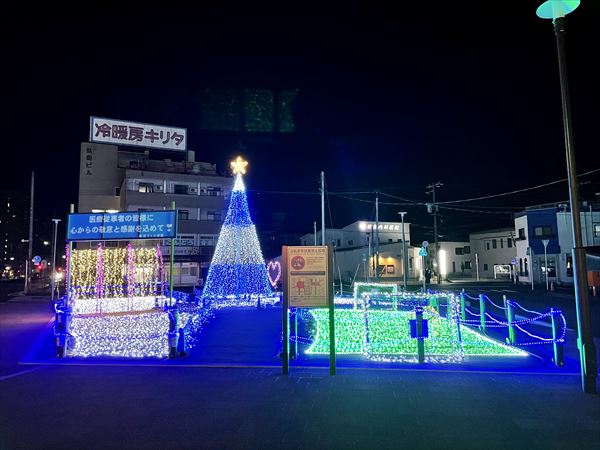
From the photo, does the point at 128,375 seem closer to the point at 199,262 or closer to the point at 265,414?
the point at 265,414

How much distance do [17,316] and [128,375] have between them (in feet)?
45.5

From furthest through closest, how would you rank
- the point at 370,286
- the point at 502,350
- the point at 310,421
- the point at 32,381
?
the point at 370,286, the point at 502,350, the point at 32,381, the point at 310,421

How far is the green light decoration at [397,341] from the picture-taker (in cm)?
929

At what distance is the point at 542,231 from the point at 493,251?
1308 centimetres

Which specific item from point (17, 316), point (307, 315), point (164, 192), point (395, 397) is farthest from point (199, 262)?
point (395, 397)

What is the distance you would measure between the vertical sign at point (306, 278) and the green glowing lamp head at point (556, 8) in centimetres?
551

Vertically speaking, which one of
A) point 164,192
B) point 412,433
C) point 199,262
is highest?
point 164,192

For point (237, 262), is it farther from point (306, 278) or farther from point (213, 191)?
point (213, 191)

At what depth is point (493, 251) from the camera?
51000 mm

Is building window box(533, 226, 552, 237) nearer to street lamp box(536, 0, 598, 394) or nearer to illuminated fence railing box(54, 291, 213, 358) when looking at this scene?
illuminated fence railing box(54, 291, 213, 358)

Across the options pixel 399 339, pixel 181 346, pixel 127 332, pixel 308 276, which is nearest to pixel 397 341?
pixel 399 339

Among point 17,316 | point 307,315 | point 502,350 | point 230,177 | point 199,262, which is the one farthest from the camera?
point 230,177

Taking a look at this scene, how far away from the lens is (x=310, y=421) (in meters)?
5.29

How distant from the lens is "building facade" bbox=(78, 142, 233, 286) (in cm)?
3984
